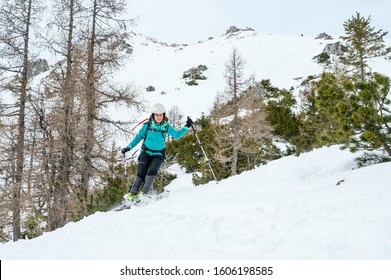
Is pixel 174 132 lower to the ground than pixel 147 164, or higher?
higher

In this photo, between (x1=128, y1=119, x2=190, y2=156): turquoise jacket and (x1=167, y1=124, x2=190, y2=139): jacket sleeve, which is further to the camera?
(x1=167, y1=124, x2=190, y2=139): jacket sleeve

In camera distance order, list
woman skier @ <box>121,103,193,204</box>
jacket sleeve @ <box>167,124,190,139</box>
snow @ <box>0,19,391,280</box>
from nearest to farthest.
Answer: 1. snow @ <box>0,19,391,280</box>
2. woman skier @ <box>121,103,193,204</box>
3. jacket sleeve @ <box>167,124,190,139</box>

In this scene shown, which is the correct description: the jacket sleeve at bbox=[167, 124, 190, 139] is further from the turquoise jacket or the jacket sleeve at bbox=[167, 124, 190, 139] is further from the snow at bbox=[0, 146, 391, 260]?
the snow at bbox=[0, 146, 391, 260]

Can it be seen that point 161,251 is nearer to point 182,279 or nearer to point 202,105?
point 182,279

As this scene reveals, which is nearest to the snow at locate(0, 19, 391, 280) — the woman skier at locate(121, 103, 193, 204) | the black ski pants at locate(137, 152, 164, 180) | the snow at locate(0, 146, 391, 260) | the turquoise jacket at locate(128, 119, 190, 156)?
the snow at locate(0, 146, 391, 260)

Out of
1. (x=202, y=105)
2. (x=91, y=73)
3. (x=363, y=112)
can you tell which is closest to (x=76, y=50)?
(x=91, y=73)

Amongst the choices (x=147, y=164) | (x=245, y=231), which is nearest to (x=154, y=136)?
A: (x=147, y=164)

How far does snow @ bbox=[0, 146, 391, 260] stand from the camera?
288cm

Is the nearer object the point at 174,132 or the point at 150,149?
the point at 150,149

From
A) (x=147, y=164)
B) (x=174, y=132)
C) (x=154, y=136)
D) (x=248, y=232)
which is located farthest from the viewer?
(x=174, y=132)

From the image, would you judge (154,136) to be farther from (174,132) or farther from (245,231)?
(245,231)

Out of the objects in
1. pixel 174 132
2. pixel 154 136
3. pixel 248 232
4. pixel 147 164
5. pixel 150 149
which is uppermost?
pixel 174 132

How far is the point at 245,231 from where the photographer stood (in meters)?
3.47

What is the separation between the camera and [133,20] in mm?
11703
